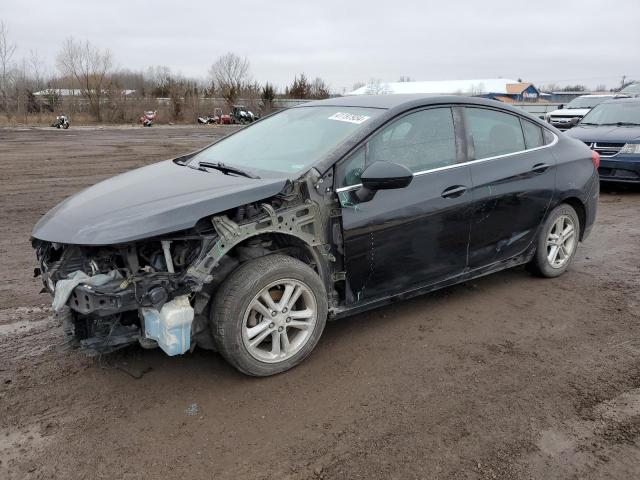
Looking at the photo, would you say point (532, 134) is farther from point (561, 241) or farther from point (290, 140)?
point (290, 140)

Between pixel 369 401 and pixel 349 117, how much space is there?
205 centimetres

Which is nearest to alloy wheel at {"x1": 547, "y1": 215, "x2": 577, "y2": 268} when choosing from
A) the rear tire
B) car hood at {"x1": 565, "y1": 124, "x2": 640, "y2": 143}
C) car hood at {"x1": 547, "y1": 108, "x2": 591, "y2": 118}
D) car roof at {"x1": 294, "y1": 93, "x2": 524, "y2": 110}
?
the rear tire

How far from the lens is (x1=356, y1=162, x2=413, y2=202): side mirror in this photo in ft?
10.8

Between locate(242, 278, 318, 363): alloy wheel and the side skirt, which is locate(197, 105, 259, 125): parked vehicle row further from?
locate(242, 278, 318, 363): alloy wheel

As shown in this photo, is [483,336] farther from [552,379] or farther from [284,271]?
[284,271]

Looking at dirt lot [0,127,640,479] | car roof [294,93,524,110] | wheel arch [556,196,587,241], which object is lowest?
dirt lot [0,127,640,479]

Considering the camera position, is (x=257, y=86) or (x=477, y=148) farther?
(x=257, y=86)

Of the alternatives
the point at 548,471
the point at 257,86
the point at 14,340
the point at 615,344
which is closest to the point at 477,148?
the point at 615,344

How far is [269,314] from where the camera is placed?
10.5 feet

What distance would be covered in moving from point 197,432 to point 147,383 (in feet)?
2.04

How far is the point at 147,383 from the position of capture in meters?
3.21

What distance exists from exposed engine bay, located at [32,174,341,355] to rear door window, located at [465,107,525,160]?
167 centimetres

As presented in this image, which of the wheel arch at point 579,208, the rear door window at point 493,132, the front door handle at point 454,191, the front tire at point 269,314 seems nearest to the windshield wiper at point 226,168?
the front tire at point 269,314

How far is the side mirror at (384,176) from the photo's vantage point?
10.8 feet
